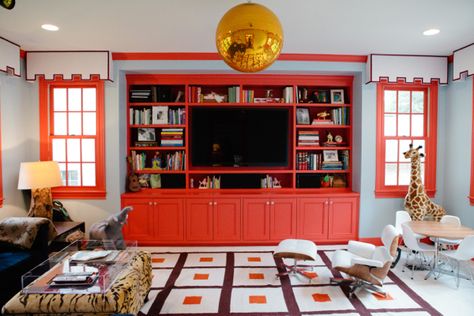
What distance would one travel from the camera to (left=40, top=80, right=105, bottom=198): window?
4.34m

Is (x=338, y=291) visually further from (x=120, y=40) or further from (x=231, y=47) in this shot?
(x=120, y=40)

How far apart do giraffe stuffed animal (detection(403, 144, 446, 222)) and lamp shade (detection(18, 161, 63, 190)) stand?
4.53 m

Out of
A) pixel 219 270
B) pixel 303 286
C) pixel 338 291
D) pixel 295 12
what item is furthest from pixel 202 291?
pixel 295 12

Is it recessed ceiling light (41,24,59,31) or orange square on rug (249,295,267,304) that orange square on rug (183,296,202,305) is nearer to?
orange square on rug (249,295,267,304)

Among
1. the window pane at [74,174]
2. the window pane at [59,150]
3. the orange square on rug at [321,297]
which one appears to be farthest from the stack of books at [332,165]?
the window pane at [59,150]

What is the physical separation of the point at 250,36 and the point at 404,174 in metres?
3.96

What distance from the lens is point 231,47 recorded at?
1592mm

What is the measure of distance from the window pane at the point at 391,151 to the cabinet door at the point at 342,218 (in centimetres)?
80

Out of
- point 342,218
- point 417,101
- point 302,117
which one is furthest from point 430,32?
point 342,218

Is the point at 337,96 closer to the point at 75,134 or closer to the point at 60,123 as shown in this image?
the point at 75,134

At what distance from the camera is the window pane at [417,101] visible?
4.55 meters

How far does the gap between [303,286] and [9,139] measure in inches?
155

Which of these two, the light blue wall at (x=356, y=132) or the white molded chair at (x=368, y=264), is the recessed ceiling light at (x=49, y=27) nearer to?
the light blue wall at (x=356, y=132)

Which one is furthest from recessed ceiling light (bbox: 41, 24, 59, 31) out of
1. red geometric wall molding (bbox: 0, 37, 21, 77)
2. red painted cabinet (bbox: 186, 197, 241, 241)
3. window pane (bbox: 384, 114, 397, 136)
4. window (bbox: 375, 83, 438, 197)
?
window pane (bbox: 384, 114, 397, 136)
